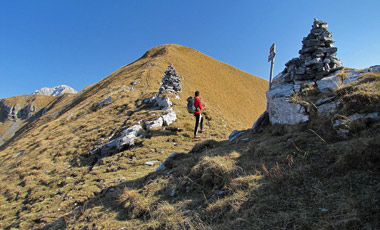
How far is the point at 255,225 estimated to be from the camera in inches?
143

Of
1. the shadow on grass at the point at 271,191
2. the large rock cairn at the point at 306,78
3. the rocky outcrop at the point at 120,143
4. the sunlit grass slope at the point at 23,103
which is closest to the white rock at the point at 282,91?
the large rock cairn at the point at 306,78

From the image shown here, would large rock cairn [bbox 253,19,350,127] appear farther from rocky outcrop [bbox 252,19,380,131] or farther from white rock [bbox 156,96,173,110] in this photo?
white rock [bbox 156,96,173,110]

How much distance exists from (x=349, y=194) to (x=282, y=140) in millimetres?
3562

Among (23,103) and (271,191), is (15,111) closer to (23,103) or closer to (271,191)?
(23,103)

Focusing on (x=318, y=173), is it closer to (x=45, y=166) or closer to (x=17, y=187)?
(x=17, y=187)

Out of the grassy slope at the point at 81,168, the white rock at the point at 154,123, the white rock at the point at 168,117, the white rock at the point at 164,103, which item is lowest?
the grassy slope at the point at 81,168

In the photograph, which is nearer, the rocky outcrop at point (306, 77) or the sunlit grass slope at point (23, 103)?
the rocky outcrop at point (306, 77)

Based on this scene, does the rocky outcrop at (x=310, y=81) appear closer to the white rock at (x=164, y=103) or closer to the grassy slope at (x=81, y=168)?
the grassy slope at (x=81, y=168)

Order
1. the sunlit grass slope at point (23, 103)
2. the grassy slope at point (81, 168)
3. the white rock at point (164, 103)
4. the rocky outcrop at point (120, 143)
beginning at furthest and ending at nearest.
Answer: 1. the sunlit grass slope at point (23, 103)
2. the white rock at point (164, 103)
3. the rocky outcrop at point (120, 143)
4. the grassy slope at point (81, 168)

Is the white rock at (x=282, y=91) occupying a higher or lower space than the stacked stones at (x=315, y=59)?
lower

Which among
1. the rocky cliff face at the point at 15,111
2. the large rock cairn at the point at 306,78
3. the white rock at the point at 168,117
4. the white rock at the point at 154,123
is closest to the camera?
the large rock cairn at the point at 306,78

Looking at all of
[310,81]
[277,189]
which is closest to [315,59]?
[310,81]

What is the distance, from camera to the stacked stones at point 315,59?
9.39 meters

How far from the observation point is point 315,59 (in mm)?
9461
